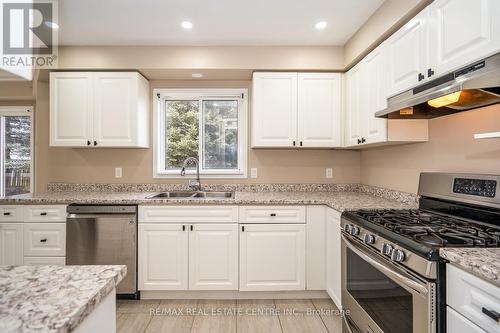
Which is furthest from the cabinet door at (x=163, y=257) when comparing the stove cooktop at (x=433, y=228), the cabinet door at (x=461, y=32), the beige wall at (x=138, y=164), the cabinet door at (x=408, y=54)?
the cabinet door at (x=461, y=32)

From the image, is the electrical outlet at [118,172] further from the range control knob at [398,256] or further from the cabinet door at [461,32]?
the cabinet door at [461,32]

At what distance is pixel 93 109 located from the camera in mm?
2830

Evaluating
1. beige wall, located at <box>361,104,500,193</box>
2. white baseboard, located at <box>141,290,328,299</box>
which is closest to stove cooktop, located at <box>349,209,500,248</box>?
beige wall, located at <box>361,104,500,193</box>

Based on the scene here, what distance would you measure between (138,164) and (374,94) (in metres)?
2.55

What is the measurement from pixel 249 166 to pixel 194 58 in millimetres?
1293

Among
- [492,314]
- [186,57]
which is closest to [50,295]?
[492,314]

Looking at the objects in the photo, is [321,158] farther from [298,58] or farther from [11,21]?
[11,21]

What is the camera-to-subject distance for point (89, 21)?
2385 millimetres

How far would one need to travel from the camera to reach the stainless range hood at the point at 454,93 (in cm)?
114

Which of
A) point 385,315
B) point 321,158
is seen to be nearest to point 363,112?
point 321,158

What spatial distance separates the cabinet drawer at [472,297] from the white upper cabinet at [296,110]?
1.93 m

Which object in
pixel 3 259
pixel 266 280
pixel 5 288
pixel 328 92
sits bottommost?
pixel 266 280

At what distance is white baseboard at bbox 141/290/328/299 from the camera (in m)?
2.54

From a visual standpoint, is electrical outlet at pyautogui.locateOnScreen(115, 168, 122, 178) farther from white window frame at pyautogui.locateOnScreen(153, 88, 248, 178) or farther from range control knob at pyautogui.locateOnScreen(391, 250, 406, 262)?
range control knob at pyautogui.locateOnScreen(391, 250, 406, 262)
